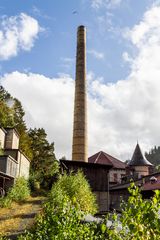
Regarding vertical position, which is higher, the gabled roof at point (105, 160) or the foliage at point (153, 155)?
the foliage at point (153, 155)

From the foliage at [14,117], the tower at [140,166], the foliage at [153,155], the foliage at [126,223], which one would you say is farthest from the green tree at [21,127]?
the foliage at [153,155]

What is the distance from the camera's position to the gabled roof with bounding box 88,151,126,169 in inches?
2087

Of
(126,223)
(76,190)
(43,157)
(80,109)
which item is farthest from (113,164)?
(126,223)

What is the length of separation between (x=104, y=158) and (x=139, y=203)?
2019 inches

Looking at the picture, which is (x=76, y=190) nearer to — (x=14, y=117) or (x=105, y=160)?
(x=14, y=117)

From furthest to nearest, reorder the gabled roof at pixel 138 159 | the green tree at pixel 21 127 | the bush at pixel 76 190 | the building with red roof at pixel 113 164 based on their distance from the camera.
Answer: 1. the building with red roof at pixel 113 164
2. the gabled roof at pixel 138 159
3. the green tree at pixel 21 127
4. the bush at pixel 76 190

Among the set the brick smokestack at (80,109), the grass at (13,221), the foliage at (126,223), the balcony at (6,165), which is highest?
the brick smokestack at (80,109)

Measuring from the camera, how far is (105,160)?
5331 cm

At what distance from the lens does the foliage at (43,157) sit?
42.1 meters

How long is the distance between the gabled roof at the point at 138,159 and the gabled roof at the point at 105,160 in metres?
2.21

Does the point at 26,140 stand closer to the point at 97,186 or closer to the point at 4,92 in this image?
the point at 4,92

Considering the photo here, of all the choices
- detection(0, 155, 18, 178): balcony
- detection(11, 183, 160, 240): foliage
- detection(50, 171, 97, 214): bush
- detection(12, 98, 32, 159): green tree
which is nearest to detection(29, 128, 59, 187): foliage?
detection(12, 98, 32, 159): green tree

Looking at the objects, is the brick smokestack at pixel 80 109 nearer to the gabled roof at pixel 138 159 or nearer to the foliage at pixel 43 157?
the foliage at pixel 43 157

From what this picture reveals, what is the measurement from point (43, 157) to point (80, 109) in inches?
597
